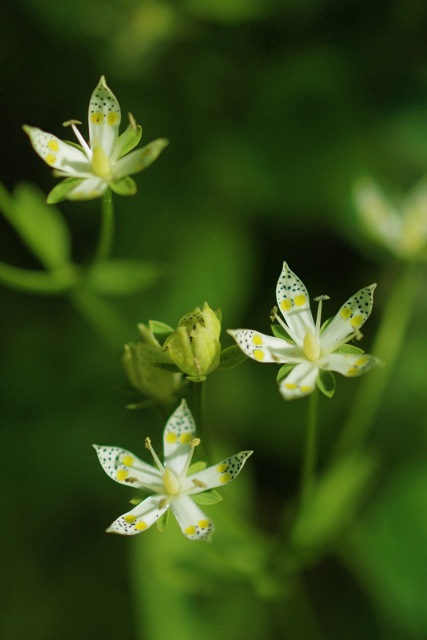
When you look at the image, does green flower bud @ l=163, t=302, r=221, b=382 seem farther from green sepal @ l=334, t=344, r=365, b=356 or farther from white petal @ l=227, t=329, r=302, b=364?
green sepal @ l=334, t=344, r=365, b=356

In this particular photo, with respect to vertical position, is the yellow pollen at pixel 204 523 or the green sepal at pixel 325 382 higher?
the green sepal at pixel 325 382

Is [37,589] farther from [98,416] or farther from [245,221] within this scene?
[245,221]

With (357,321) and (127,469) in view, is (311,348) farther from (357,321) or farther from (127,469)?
(127,469)

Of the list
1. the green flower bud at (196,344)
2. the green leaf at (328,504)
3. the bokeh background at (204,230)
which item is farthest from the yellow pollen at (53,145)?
the bokeh background at (204,230)

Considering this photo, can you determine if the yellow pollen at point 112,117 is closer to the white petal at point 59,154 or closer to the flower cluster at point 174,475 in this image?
the white petal at point 59,154

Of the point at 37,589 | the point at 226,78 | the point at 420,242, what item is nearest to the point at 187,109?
the point at 226,78

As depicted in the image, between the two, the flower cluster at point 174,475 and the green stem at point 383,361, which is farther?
the green stem at point 383,361

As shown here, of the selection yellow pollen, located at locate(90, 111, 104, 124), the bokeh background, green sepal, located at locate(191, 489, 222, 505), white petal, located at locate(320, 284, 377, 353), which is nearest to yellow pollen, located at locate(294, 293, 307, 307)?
white petal, located at locate(320, 284, 377, 353)
